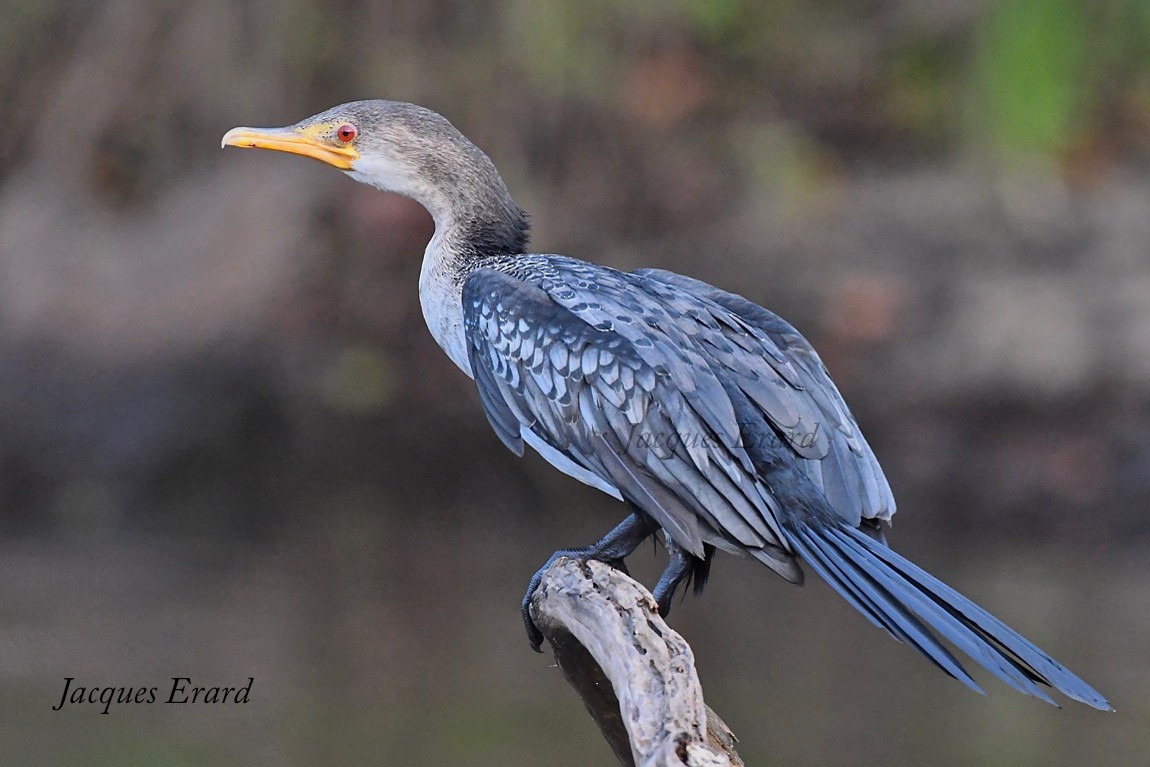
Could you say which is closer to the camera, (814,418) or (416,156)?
(814,418)

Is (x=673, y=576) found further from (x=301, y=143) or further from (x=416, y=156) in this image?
(x=301, y=143)

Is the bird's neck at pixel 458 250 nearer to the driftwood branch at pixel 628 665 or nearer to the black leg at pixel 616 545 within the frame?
the black leg at pixel 616 545

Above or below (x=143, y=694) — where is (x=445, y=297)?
above

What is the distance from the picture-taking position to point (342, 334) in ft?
29.1

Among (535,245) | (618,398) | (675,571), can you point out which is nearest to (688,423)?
(618,398)

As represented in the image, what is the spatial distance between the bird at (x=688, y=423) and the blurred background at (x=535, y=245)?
3.52 meters

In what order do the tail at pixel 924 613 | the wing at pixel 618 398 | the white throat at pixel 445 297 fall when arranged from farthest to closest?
1. the white throat at pixel 445 297
2. the wing at pixel 618 398
3. the tail at pixel 924 613

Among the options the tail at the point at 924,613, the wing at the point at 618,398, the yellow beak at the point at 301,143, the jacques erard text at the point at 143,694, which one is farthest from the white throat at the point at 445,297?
the jacques erard text at the point at 143,694

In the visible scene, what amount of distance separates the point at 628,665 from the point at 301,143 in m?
1.94

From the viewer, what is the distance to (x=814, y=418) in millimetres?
3309

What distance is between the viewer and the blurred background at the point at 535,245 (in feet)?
25.6

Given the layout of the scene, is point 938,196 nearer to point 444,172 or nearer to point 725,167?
point 725,167

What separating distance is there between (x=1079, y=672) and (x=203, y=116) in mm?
5765

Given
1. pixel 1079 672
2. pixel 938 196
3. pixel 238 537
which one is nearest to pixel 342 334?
pixel 238 537
